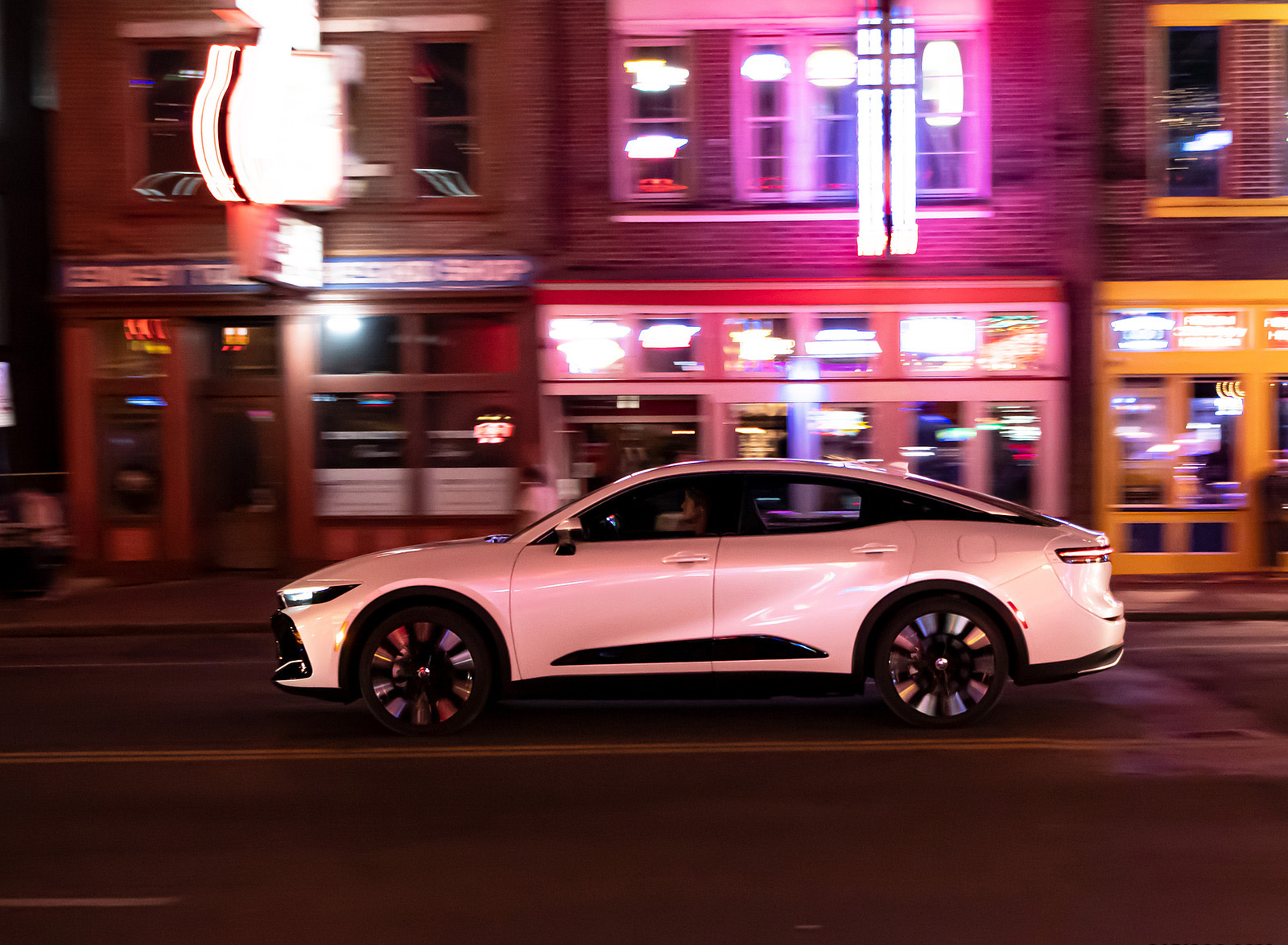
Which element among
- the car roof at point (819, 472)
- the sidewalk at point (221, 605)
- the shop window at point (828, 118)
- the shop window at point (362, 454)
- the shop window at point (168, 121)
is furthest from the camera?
the shop window at point (168, 121)

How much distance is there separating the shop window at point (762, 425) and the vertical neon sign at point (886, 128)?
2390 millimetres

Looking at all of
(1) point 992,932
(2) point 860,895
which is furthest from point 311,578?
(1) point 992,932

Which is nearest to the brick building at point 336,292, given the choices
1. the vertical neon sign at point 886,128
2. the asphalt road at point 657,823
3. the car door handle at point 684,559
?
the vertical neon sign at point 886,128

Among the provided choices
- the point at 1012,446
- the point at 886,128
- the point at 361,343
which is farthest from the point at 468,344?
the point at 1012,446

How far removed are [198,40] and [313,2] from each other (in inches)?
77.2

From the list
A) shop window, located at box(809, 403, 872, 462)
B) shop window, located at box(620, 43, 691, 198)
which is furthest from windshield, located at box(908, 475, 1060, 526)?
shop window, located at box(620, 43, 691, 198)

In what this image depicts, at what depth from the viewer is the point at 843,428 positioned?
15.3 metres

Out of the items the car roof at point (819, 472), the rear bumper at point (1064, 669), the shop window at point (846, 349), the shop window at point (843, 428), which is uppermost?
the shop window at point (846, 349)

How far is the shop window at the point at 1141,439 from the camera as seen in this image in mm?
15156

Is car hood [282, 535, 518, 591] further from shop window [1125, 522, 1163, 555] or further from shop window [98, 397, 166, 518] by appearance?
shop window [1125, 522, 1163, 555]

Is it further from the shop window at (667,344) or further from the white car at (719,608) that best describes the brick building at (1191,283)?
the white car at (719,608)

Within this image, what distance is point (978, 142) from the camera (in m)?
15.4

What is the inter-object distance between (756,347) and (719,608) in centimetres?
893

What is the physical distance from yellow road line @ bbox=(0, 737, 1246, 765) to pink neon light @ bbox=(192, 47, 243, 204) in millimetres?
8660
